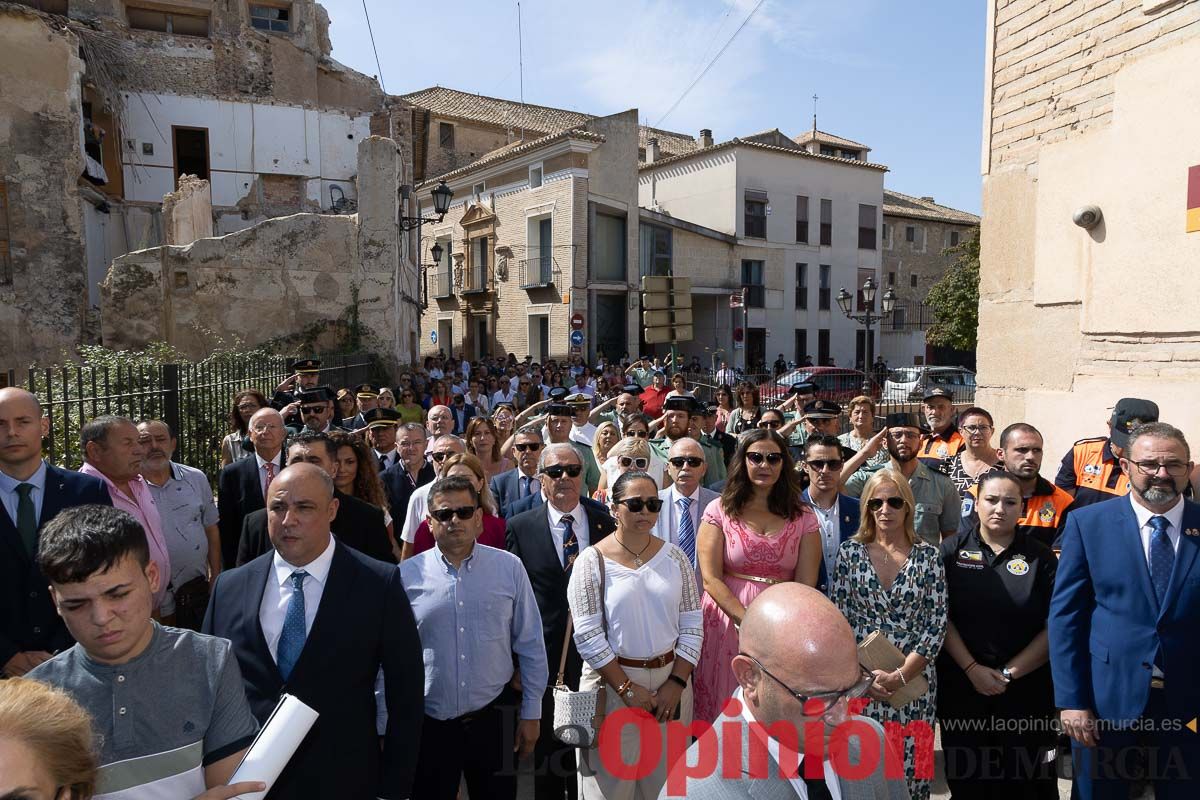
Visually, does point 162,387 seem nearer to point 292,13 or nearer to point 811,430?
point 811,430

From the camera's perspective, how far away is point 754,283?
1254 inches

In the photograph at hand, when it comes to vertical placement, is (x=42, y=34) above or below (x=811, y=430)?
above

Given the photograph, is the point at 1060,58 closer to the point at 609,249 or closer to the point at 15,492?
the point at 15,492

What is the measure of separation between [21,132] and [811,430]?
14992 mm

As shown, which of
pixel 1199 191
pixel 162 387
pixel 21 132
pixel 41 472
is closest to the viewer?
pixel 41 472

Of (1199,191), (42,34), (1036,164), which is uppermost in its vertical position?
(42,34)

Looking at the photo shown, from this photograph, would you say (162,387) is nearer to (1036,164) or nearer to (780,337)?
(1036,164)

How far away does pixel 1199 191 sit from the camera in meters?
6.20

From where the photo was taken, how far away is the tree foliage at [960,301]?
96.4 feet

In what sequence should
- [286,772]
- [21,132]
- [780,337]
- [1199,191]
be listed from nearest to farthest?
[286,772] → [1199,191] → [21,132] → [780,337]

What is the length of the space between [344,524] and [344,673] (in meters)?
1.42

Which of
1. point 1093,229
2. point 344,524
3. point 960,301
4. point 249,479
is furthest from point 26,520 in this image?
A: point 960,301

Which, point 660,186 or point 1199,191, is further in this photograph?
point 660,186

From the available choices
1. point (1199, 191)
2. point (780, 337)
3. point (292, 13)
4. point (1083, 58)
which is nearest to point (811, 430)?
point (1199, 191)
